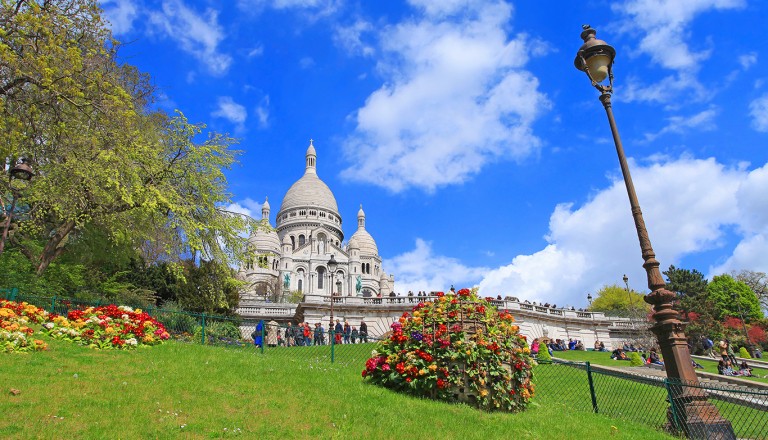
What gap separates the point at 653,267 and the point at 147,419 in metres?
8.01

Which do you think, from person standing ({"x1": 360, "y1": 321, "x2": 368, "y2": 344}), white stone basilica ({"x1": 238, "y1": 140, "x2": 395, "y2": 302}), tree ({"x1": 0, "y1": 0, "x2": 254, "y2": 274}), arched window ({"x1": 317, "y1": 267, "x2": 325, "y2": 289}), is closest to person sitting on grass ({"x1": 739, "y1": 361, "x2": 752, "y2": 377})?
person standing ({"x1": 360, "y1": 321, "x2": 368, "y2": 344})

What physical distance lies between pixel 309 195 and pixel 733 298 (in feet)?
221

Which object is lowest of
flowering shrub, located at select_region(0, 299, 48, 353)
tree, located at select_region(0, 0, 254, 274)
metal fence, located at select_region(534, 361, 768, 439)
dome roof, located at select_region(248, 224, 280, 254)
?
metal fence, located at select_region(534, 361, 768, 439)

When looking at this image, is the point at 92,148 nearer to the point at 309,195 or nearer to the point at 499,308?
the point at 499,308

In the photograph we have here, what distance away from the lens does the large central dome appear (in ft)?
325

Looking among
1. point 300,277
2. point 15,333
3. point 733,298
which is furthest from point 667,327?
point 300,277

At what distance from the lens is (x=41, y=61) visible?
1121cm

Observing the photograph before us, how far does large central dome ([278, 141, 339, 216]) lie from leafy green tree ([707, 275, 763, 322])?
204 ft

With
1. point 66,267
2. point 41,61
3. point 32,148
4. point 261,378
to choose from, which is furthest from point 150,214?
point 261,378

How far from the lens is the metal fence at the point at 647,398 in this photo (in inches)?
327

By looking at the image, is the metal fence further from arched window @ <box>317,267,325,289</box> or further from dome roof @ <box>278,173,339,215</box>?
dome roof @ <box>278,173,339,215</box>

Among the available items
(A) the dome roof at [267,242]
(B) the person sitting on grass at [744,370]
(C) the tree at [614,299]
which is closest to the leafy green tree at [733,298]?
(C) the tree at [614,299]

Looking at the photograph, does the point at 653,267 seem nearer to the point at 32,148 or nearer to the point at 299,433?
the point at 299,433

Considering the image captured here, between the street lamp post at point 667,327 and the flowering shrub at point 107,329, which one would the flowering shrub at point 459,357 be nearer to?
the street lamp post at point 667,327
